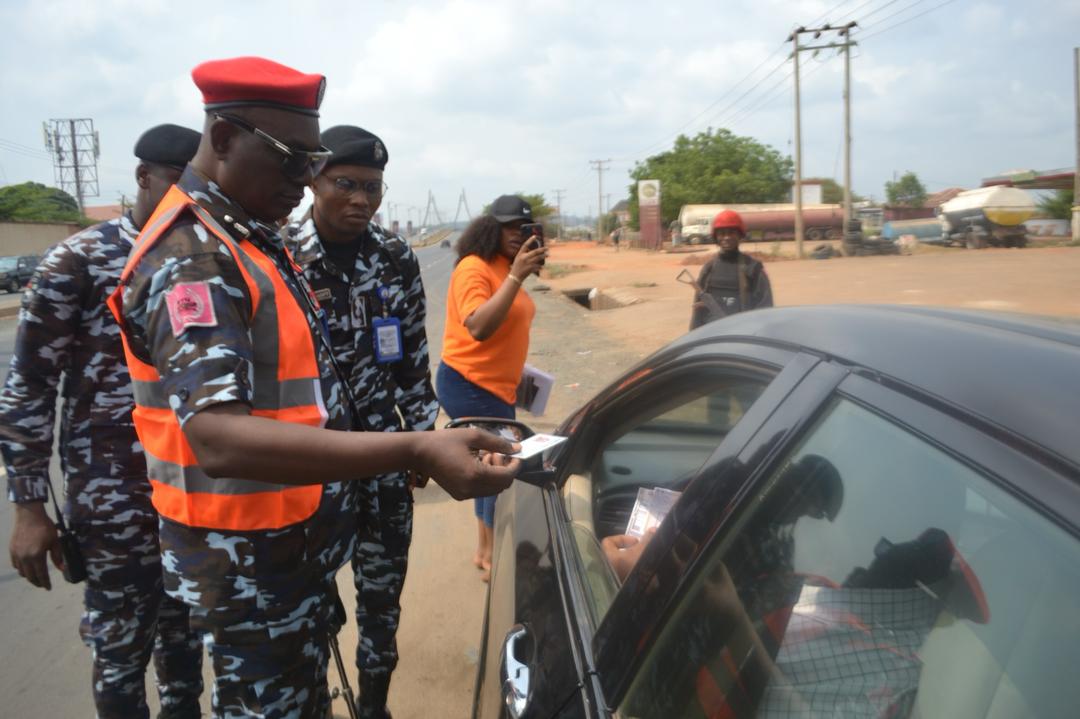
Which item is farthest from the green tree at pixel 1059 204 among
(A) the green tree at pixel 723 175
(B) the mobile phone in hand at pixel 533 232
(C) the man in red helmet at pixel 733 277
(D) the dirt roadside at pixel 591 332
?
(B) the mobile phone in hand at pixel 533 232

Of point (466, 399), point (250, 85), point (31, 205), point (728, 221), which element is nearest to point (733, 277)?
point (728, 221)

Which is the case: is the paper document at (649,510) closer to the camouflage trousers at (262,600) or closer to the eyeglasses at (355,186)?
the camouflage trousers at (262,600)

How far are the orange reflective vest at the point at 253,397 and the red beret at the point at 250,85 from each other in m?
0.20

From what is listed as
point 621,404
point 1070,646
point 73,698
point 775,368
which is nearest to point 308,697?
point 621,404

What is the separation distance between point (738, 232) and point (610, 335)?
718 centimetres

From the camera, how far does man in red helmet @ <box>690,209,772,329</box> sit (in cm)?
529

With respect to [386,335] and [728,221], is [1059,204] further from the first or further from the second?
[386,335]

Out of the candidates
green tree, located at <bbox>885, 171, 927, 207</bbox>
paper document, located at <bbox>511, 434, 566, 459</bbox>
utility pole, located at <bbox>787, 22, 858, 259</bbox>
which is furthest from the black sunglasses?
green tree, located at <bbox>885, 171, 927, 207</bbox>

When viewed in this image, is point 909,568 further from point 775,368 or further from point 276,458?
point 276,458

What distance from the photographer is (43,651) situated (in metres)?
3.27

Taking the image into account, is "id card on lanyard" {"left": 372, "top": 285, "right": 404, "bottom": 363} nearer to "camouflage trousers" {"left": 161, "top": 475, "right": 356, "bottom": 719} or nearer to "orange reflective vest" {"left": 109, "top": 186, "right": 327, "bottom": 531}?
"camouflage trousers" {"left": 161, "top": 475, "right": 356, "bottom": 719}

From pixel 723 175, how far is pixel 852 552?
184 feet

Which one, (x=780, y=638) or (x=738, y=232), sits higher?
(x=738, y=232)

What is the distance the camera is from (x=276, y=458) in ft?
4.27
